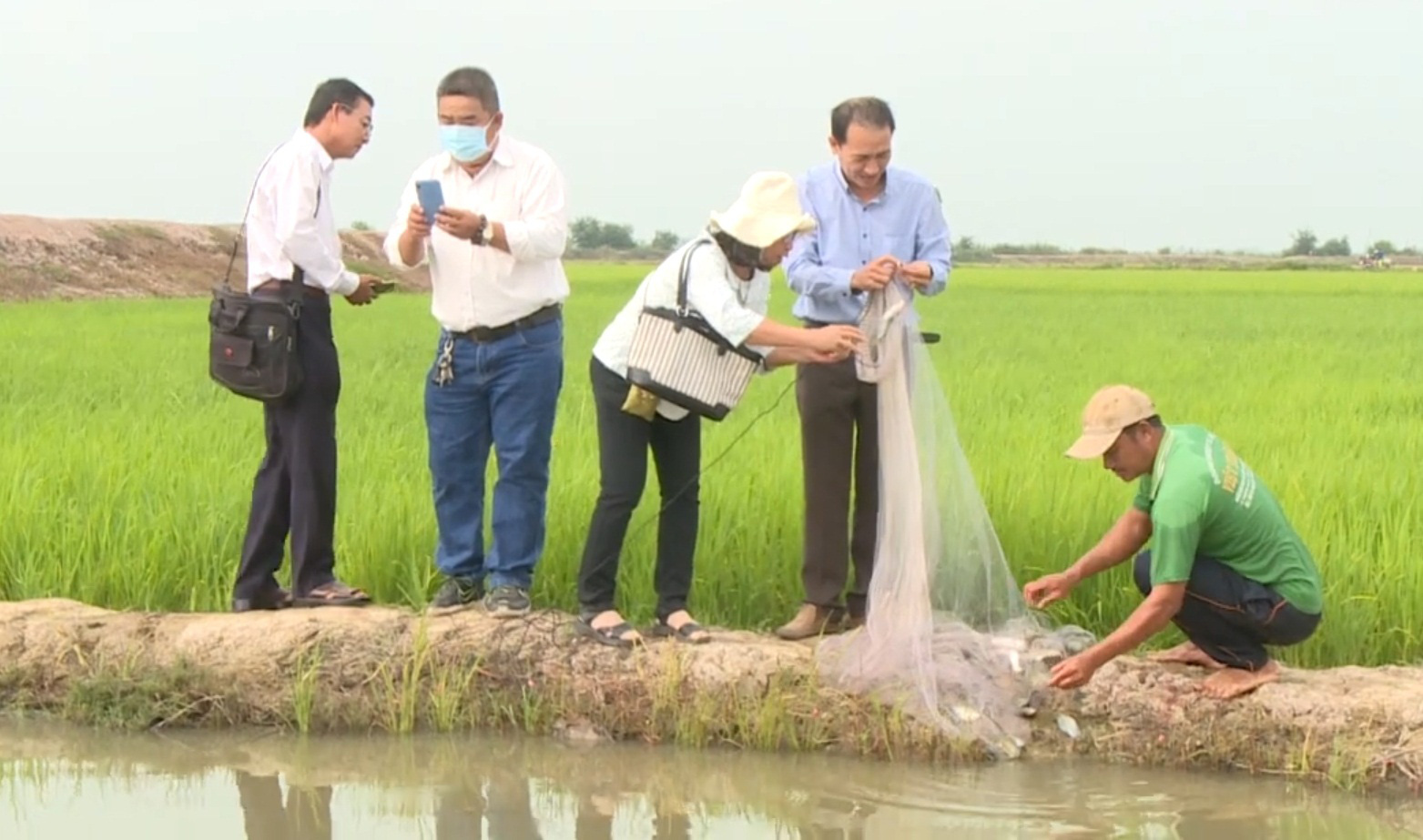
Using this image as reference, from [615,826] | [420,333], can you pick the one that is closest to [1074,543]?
[615,826]

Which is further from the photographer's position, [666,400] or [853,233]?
[853,233]

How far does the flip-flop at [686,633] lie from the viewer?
4375mm

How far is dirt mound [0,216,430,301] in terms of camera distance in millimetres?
24578

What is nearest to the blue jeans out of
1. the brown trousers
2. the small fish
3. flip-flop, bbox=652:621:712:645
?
flip-flop, bbox=652:621:712:645

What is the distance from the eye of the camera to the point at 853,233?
4.53 meters

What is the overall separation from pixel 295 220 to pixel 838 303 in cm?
152

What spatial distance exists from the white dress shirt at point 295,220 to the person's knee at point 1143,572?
92.0 inches

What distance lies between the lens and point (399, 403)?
869 centimetres

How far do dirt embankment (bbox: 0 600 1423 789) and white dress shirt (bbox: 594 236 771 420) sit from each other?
0.72 metres

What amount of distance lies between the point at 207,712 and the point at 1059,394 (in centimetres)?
587

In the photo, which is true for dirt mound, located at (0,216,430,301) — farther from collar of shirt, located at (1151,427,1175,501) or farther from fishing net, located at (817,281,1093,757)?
collar of shirt, located at (1151,427,1175,501)

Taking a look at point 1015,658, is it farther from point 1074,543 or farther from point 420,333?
point 420,333

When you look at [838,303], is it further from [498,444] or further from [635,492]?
[498,444]

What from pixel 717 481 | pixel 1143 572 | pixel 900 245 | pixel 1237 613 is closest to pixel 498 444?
pixel 717 481
